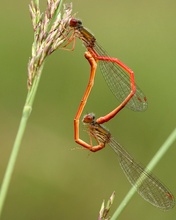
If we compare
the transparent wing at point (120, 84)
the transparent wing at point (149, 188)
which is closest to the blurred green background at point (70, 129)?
the transparent wing at point (120, 84)

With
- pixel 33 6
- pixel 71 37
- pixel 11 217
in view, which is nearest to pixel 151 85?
pixel 11 217

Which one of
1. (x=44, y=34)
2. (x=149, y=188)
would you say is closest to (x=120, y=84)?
(x=149, y=188)

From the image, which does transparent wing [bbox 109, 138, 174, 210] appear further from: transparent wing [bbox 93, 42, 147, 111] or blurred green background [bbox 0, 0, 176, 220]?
blurred green background [bbox 0, 0, 176, 220]

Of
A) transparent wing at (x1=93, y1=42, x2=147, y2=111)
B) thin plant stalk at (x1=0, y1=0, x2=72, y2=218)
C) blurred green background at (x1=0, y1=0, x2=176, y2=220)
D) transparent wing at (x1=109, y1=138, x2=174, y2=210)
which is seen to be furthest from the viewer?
blurred green background at (x1=0, y1=0, x2=176, y2=220)

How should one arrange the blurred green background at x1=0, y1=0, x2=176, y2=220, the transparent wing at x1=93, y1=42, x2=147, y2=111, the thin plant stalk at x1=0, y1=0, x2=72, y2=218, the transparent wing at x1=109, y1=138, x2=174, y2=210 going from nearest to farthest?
the thin plant stalk at x1=0, y1=0, x2=72, y2=218 < the transparent wing at x1=109, y1=138, x2=174, y2=210 < the transparent wing at x1=93, y1=42, x2=147, y2=111 < the blurred green background at x1=0, y1=0, x2=176, y2=220

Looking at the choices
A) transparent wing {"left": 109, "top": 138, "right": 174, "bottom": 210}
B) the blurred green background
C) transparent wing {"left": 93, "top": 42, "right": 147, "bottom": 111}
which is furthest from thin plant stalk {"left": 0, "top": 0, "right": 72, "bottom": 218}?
the blurred green background

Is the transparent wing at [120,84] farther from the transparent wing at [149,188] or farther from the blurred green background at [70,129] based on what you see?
the blurred green background at [70,129]

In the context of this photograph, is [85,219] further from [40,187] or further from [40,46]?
[40,46]

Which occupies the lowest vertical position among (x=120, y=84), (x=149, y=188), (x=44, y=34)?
(x=149, y=188)

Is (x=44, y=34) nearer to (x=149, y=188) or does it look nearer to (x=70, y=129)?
(x=149, y=188)
